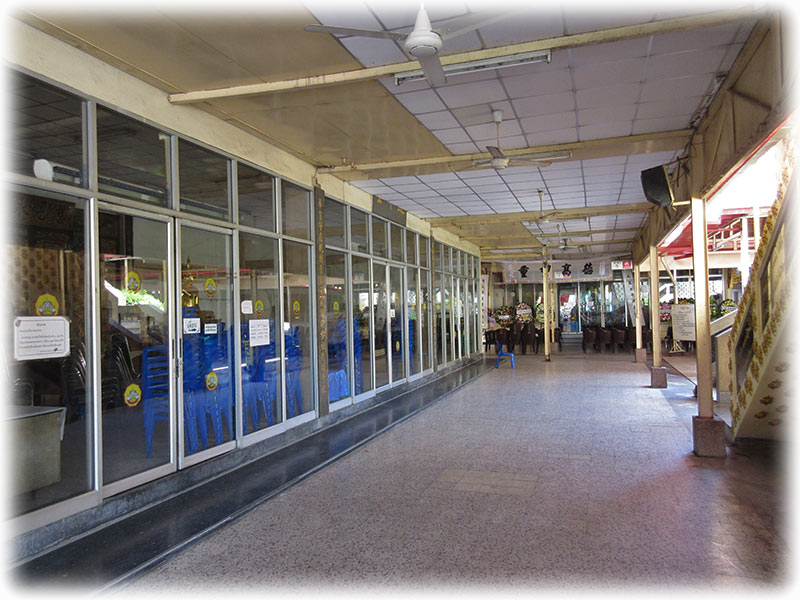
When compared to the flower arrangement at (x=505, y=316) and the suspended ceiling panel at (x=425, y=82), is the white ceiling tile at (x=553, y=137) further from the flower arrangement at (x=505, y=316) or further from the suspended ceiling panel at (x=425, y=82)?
the flower arrangement at (x=505, y=316)

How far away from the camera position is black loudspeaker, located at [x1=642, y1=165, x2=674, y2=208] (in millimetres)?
5480

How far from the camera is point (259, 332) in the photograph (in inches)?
217

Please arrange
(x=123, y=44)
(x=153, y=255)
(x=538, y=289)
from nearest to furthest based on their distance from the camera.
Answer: (x=123, y=44) → (x=153, y=255) → (x=538, y=289)

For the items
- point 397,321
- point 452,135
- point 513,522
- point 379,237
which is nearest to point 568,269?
point 397,321

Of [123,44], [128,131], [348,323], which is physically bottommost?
[348,323]

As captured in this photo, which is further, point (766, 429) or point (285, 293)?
point (285, 293)

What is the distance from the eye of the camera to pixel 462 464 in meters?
4.79

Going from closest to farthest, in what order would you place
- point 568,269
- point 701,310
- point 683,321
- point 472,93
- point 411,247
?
point 472,93 → point 701,310 → point 683,321 → point 411,247 → point 568,269

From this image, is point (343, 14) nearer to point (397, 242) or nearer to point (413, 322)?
point (397, 242)

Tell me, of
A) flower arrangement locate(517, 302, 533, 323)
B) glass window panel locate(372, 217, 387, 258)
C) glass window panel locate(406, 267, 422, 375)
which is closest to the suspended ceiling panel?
glass window panel locate(372, 217, 387, 258)

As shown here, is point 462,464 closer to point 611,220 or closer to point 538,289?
point 611,220

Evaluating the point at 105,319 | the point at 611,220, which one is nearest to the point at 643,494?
the point at 105,319

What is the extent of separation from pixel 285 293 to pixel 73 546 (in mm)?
3192

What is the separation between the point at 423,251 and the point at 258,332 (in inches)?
216
